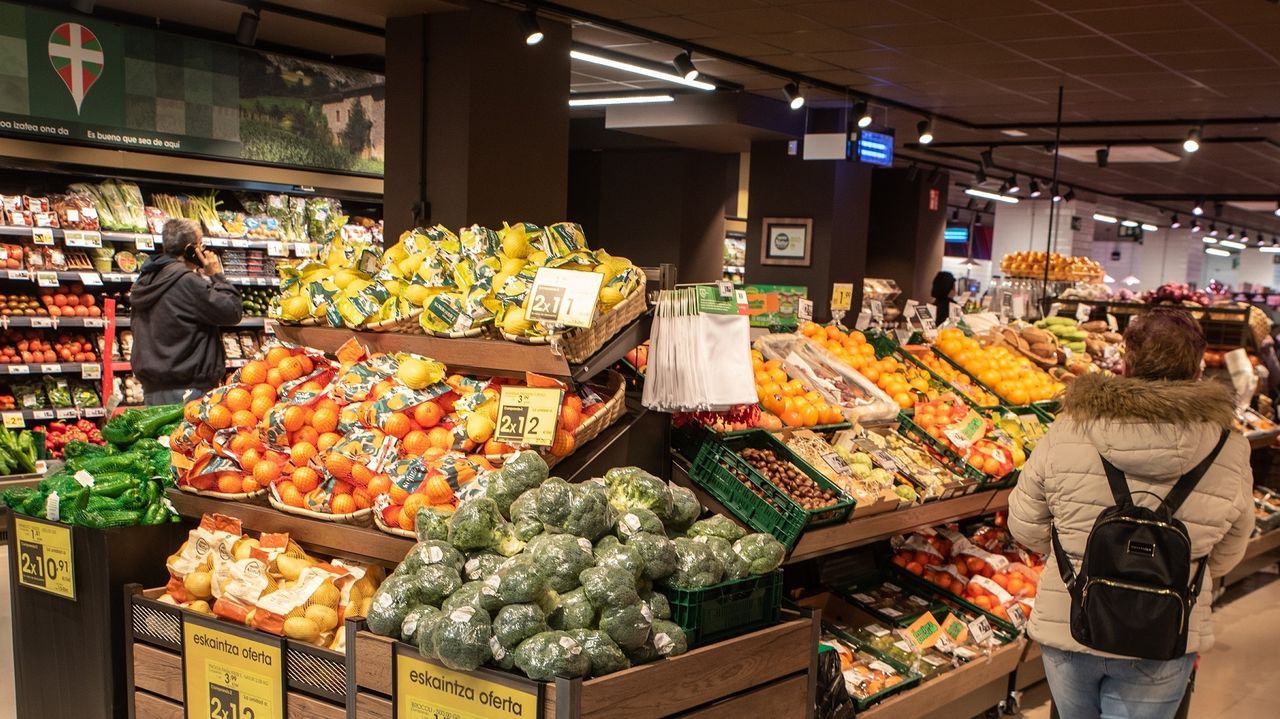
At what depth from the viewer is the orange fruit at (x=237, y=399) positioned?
325 cm

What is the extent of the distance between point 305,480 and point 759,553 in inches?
51.9

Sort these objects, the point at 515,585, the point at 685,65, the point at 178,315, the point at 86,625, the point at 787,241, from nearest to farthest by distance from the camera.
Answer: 1. the point at 515,585
2. the point at 86,625
3. the point at 178,315
4. the point at 685,65
5. the point at 787,241

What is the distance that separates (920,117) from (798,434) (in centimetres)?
730

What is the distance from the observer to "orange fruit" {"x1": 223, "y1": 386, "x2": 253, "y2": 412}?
10.7 ft

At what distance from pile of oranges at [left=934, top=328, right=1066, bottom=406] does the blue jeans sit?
101 inches

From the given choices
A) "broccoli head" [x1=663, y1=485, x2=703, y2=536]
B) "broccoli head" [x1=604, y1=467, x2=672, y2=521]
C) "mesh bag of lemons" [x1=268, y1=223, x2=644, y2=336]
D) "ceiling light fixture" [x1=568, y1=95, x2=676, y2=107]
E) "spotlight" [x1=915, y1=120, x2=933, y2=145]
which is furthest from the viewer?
"ceiling light fixture" [x1=568, y1=95, x2=676, y2=107]

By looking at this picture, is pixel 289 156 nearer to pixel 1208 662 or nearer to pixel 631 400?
pixel 631 400

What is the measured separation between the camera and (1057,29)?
6.30 metres

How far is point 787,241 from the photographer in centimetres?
1086

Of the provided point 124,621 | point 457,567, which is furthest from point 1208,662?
point 124,621

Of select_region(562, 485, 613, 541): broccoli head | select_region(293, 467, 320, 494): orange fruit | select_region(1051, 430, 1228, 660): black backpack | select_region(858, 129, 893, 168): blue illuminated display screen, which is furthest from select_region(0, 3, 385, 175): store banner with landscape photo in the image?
select_region(1051, 430, 1228, 660): black backpack

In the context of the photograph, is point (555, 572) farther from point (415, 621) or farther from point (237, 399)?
point (237, 399)

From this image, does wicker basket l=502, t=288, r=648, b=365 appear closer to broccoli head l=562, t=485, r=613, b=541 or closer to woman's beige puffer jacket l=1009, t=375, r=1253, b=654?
broccoli head l=562, t=485, r=613, b=541

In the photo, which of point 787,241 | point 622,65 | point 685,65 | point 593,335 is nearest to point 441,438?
point 593,335
